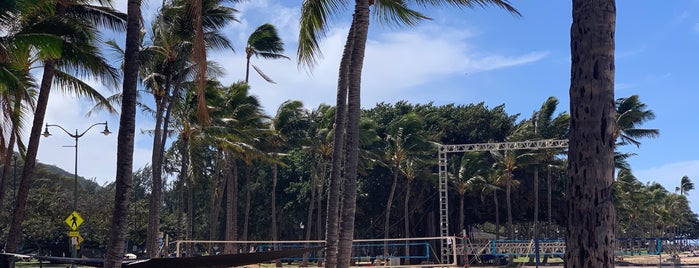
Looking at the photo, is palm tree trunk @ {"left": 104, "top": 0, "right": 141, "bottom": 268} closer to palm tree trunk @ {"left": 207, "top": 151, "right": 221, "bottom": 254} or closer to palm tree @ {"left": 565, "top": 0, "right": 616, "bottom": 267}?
palm tree @ {"left": 565, "top": 0, "right": 616, "bottom": 267}

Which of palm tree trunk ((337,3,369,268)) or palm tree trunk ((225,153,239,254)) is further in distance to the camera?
palm tree trunk ((225,153,239,254))

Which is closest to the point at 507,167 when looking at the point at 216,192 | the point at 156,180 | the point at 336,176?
the point at 216,192

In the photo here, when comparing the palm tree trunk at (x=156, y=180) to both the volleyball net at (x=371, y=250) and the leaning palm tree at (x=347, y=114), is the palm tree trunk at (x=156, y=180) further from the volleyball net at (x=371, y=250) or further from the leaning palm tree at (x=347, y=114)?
the leaning palm tree at (x=347, y=114)

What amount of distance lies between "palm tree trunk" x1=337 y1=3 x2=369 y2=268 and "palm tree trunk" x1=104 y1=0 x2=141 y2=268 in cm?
383

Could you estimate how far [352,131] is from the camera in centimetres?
1223

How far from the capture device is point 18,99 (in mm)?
17625

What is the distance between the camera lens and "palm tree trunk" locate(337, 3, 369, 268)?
472 inches

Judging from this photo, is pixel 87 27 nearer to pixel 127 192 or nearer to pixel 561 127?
pixel 127 192

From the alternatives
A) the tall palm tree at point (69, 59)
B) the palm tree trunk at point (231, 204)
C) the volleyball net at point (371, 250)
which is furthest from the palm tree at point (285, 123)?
the tall palm tree at point (69, 59)

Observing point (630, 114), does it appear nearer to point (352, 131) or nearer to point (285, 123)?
point (285, 123)

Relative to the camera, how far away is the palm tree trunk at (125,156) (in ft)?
30.7

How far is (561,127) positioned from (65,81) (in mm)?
34130

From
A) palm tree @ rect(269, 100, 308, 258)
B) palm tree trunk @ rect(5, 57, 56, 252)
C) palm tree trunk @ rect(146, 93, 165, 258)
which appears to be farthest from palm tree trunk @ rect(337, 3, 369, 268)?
palm tree @ rect(269, 100, 308, 258)

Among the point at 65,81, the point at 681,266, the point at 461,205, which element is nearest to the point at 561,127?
the point at 461,205
